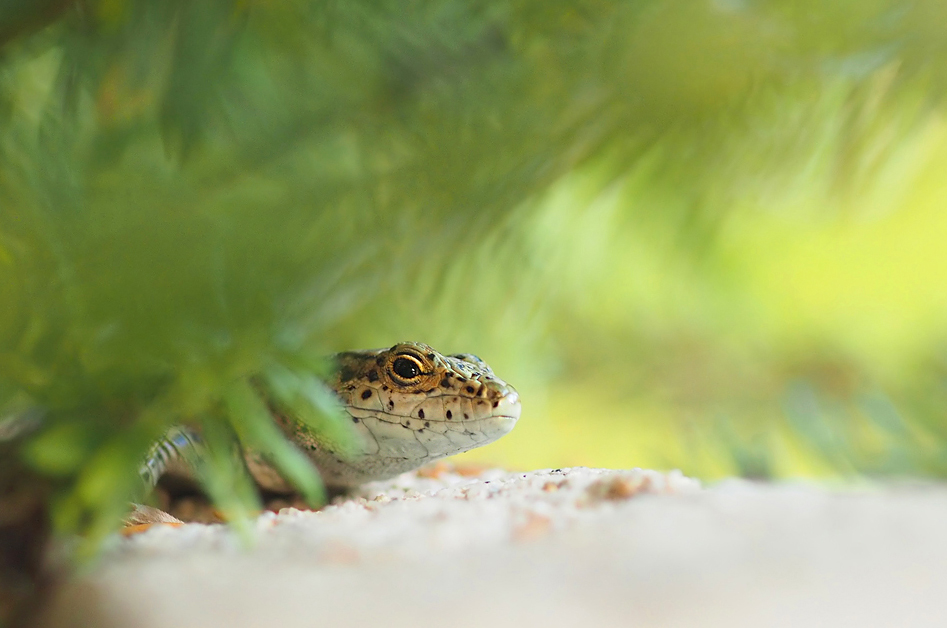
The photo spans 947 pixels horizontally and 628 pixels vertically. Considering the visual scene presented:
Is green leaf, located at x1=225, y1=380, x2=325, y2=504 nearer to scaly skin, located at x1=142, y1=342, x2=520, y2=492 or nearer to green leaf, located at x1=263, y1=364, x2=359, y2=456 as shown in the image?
green leaf, located at x1=263, y1=364, x2=359, y2=456

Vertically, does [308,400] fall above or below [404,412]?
below

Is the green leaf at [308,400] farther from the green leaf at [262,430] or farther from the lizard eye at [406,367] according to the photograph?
the lizard eye at [406,367]

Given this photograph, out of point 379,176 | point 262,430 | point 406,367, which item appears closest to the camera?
point 262,430

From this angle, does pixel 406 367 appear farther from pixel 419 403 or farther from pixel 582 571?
pixel 582 571

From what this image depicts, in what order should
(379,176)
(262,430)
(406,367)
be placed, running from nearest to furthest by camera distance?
1. (262,430)
2. (379,176)
3. (406,367)

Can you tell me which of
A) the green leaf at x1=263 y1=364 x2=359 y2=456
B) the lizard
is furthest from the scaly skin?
the green leaf at x1=263 y1=364 x2=359 y2=456

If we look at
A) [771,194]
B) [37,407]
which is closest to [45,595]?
[37,407]

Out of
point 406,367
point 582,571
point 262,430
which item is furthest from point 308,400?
point 406,367
